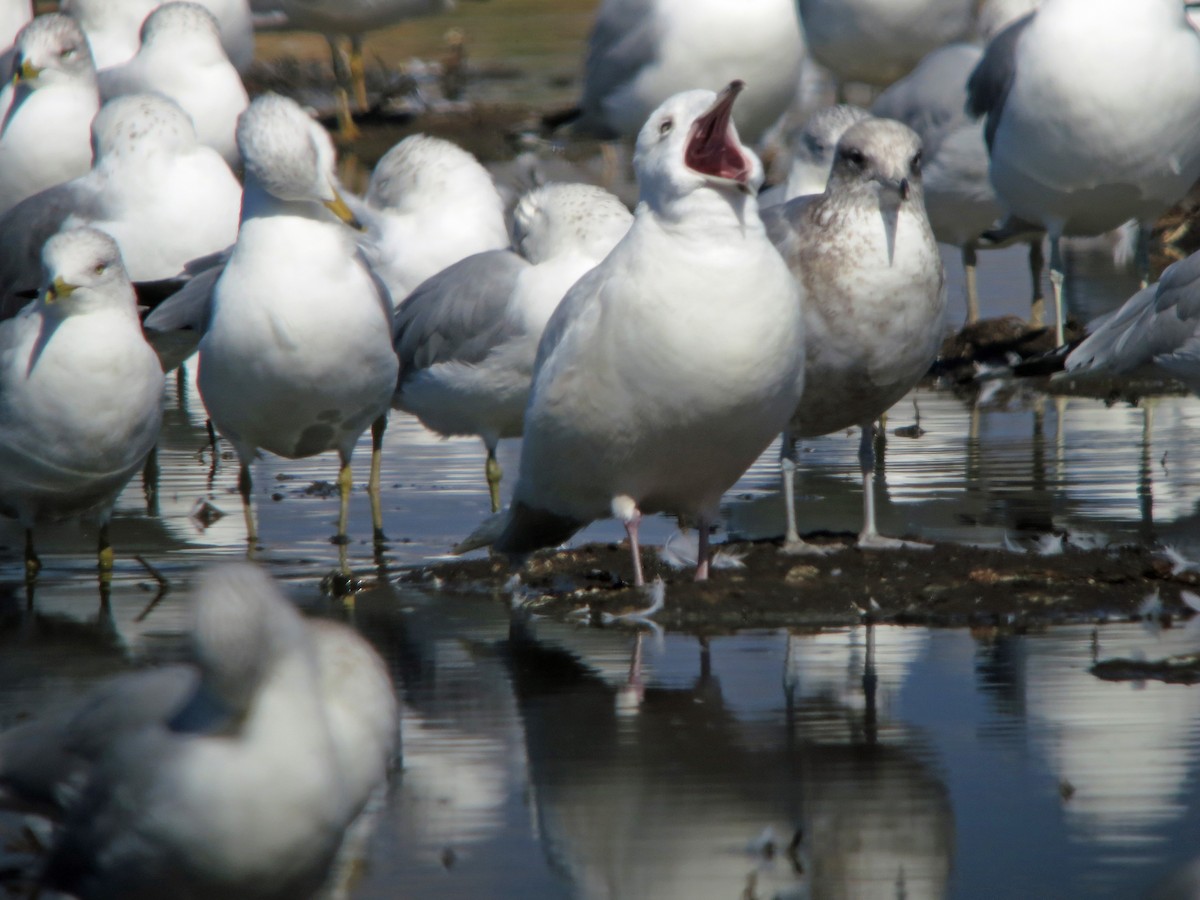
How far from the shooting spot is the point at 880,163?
238 inches

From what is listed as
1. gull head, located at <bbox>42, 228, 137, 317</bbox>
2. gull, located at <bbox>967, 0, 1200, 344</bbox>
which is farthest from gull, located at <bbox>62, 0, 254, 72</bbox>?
gull head, located at <bbox>42, 228, 137, 317</bbox>

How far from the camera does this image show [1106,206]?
9.16 metres

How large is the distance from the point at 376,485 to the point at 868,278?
193 centimetres

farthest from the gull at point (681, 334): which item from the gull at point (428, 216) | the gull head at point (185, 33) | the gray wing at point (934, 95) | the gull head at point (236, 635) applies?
the gull head at point (185, 33)

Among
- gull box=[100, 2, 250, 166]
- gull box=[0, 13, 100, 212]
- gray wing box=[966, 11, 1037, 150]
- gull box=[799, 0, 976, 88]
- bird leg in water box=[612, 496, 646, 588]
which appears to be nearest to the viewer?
bird leg in water box=[612, 496, 646, 588]

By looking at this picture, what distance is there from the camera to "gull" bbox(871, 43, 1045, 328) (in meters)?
10.2

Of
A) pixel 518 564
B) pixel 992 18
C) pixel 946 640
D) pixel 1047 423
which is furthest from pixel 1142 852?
pixel 992 18

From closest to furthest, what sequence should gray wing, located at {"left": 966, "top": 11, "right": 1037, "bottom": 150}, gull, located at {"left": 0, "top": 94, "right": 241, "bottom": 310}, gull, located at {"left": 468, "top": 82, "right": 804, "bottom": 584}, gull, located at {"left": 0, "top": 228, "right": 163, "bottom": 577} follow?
gull, located at {"left": 468, "top": 82, "right": 804, "bottom": 584}
gull, located at {"left": 0, "top": 228, "right": 163, "bottom": 577}
gull, located at {"left": 0, "top": 94, "right": 241, "bottom": 310}
gray wing, located at {"left": 966, "top": 11, "right": 1037, "bottom": 150}

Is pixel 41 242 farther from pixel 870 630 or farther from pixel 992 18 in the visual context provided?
pixel 992 18

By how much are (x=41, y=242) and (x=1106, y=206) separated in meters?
4.57

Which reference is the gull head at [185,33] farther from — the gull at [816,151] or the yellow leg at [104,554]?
the yellow leg at [104,554]

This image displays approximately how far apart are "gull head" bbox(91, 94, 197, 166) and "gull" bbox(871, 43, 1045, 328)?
3.86 metres

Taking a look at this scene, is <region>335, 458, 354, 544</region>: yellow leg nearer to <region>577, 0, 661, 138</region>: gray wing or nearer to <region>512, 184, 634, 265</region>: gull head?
<region>512, 184, 634, 265</region>: gull head

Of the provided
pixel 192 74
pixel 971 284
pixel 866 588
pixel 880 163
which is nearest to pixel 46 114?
pixel 192 74
